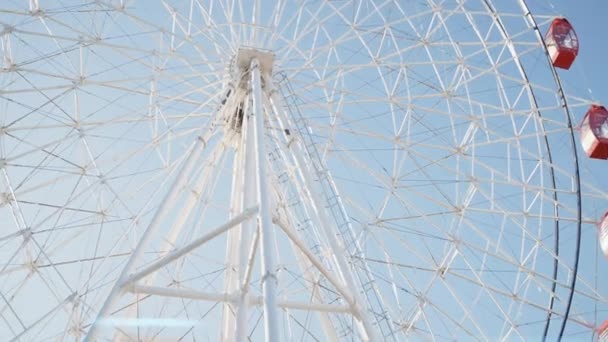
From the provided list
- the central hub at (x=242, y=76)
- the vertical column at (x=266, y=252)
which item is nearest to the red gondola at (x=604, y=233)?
the central hub at (x=242, y=76)

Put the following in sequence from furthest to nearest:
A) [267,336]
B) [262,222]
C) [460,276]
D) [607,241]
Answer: [460,276] < [607,241] < [262,222] < [267,336]

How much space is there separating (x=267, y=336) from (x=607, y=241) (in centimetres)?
1088

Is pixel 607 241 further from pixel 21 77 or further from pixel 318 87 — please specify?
pixel 21 77

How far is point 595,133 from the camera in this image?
1705cm

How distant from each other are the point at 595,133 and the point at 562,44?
9.37 ft

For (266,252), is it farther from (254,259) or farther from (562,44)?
(562,44)

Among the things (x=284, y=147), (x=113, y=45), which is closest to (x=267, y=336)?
(x=284, y=147)

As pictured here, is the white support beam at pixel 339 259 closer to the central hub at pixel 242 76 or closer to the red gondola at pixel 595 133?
the central hub at pixel 242 76

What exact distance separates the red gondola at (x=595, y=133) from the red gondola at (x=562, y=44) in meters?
1.73

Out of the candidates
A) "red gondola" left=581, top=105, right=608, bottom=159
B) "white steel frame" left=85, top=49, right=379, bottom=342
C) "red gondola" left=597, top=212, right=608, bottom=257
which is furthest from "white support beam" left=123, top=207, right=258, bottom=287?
"red gondola" left=581, top=105, right=608, bottom=159

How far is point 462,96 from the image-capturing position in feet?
58.1

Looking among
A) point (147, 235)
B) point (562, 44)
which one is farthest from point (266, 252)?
point (562, 44)

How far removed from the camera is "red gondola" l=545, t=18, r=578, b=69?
1850cm

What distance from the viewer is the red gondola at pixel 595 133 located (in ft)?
56.0
